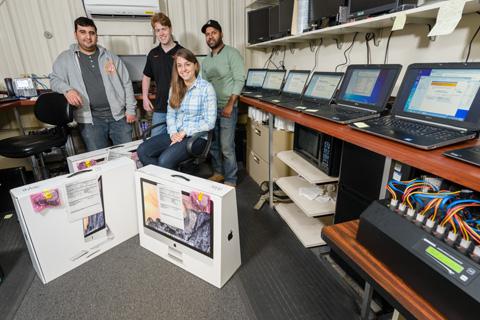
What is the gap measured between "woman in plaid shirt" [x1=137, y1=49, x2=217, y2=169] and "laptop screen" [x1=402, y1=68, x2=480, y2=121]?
1.20m

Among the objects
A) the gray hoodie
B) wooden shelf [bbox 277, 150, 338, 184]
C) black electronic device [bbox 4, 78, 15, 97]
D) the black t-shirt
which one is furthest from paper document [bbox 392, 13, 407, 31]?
black electronic device [bbox 4, 78, 15, 97]

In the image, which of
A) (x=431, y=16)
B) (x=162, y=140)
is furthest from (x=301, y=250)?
(x=431, y=16)

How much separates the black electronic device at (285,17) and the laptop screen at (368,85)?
36.3 inches

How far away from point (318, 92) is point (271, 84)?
84cm

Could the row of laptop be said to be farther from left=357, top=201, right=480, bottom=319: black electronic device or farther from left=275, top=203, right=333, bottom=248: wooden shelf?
left=275, top=203, right=333, bottom=248: wooden shelf

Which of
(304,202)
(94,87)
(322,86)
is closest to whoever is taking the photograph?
(304,202)

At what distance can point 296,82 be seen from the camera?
212 centimetres

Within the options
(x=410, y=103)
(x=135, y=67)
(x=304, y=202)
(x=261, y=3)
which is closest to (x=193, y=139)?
(x=304, y=202)

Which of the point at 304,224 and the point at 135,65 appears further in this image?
the point at 135,65

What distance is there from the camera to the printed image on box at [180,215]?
1.36 meters

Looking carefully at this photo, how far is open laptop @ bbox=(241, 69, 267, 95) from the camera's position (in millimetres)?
2775

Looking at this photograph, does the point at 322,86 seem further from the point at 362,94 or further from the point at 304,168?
the point at 304,168

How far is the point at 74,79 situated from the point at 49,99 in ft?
0.80

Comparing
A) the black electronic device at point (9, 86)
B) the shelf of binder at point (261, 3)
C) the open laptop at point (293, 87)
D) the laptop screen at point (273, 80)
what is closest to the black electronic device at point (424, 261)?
the open laptop at point (293, 87)
